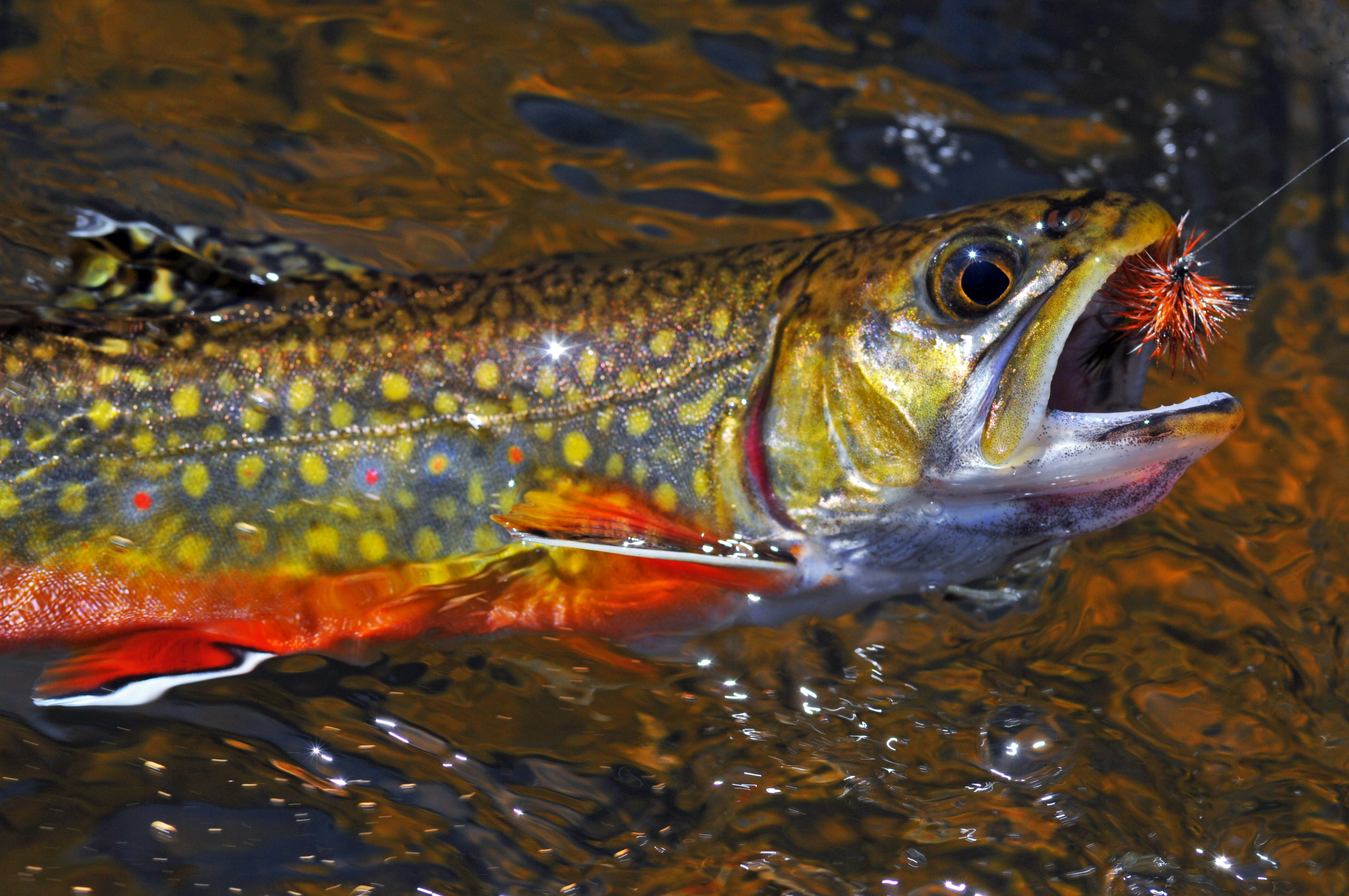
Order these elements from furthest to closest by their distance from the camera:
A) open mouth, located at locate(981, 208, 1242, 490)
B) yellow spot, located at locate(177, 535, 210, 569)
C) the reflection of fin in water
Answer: the reflection of fin in water
yellow spot, located at locate(177, 535, 210, 569)
open mouth, located at locate(981, 208, 1242, 490)

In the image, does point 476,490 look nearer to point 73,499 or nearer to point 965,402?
point 73,499

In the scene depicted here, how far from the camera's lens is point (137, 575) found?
9.87ft

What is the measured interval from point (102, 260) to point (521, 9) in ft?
8.87

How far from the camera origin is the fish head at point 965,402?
2650 millimetres

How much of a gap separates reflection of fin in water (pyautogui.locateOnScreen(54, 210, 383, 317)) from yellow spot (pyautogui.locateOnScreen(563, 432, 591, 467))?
30.0 inches

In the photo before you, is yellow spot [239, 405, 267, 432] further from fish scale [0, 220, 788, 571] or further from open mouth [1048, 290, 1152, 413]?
open mouth [1048, 290, 1152, 413]

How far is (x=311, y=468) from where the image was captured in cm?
301

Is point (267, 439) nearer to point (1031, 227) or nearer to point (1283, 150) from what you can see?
point (1031, 227)

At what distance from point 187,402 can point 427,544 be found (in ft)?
2.45

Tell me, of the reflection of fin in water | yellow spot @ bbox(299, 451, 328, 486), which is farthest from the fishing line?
yellow spot @ bbox(299, 451, 328, 486)

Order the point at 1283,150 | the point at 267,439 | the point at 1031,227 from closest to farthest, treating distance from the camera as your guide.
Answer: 1. the point at 1031,227
2. the point at 267,439
3. the point at 1283,150

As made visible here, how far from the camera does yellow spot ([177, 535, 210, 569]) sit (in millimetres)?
3004

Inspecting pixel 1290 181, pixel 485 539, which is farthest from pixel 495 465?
pixel 1290 181

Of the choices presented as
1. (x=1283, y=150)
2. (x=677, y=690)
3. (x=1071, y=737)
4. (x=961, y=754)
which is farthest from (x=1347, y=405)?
(x=677, y=690)
